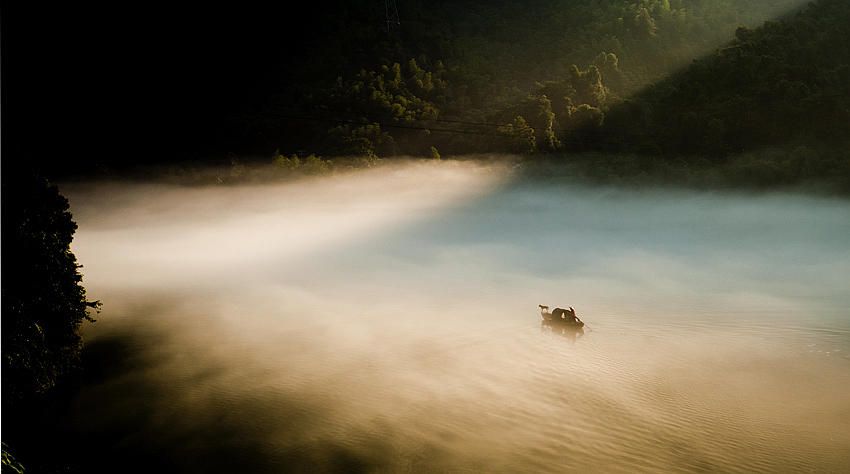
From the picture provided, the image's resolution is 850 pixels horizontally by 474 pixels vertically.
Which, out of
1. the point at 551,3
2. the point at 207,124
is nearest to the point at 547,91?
the point at 551,3

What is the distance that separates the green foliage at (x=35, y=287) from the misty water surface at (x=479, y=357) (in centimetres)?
222

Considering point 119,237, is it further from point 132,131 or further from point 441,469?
point 441,469

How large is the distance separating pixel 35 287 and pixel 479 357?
1584cm

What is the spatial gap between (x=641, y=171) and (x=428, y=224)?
29357 mm

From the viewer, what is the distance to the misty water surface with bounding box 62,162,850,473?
1431cm

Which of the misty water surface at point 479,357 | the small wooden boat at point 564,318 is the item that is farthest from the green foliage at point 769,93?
the small wooden boat at point 564,318

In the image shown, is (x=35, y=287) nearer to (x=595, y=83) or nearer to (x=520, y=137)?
(x=520, y=137)

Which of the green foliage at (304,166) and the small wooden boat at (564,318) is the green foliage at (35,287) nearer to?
the small wooden boat at (564,318)

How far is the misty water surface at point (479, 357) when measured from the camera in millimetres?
14312

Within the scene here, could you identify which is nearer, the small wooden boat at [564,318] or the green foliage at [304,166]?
the small wooden boat at [564,318]

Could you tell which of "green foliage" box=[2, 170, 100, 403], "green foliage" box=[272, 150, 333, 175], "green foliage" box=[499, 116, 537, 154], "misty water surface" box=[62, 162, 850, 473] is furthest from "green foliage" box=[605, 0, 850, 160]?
"green foliage" box=[2, 170, 100, 403]

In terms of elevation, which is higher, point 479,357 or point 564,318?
point 564,318

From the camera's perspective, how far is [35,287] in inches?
623

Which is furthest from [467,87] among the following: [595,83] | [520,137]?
[520,137]
